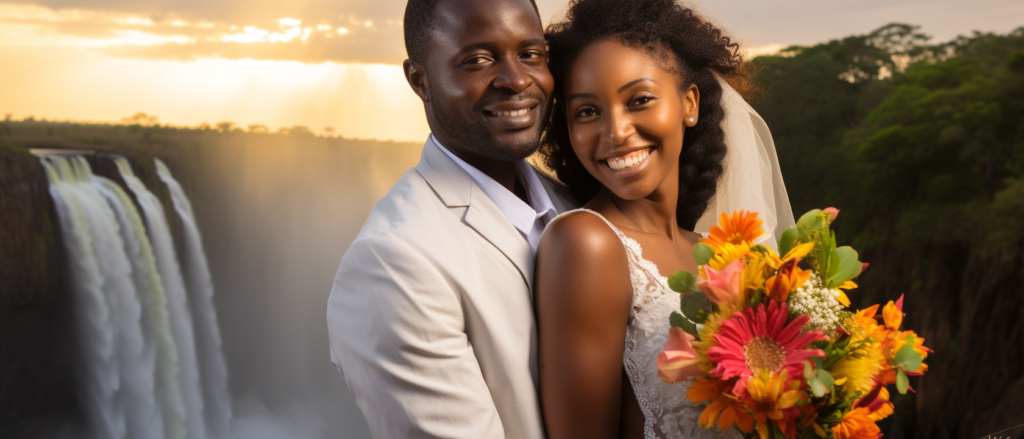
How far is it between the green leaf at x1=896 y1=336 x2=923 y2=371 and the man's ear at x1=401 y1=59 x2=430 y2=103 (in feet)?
4.86

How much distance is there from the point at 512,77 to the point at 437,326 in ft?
2.44

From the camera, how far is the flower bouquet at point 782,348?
4.21ft

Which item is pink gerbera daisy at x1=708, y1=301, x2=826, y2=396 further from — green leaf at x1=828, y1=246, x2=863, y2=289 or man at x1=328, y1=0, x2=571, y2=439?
man at x1=328, y1=0, x2=571, y2=439

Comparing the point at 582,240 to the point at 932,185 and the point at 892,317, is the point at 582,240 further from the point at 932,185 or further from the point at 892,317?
the point at 932,185

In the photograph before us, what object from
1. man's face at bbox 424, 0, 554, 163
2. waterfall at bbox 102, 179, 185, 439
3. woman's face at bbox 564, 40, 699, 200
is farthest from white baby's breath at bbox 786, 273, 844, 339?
waterfall at bbox 102, 179, 185, 439

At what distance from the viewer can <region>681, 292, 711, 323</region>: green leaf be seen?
1.39 meters

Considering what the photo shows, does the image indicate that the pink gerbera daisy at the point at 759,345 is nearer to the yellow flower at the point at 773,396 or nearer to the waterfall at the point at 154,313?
the yellow flower at the point at 773,396

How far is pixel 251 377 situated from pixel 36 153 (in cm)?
923

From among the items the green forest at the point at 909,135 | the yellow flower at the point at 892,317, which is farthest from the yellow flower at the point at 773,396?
the green forest at the point at 909,135

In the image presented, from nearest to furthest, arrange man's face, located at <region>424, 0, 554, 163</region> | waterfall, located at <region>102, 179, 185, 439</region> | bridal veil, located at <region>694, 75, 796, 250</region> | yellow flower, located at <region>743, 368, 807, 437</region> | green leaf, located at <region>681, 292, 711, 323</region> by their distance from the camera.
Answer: yellow flower, located at <region>743, 368, 807, 437</region> < green leaf, located at <region>681, 292, 711, 323</region> < man's face, located at <region>424, 0, 554, 163</region> < bridal veil, located at <region>694, 75, 796, 250</region> < waterfall, located at <region>102, 179, 185, 439</region>

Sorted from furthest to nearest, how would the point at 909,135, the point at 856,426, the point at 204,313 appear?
the point at 909,135 → the point at 204,313 → the point at 856,426

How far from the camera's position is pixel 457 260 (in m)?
1.71

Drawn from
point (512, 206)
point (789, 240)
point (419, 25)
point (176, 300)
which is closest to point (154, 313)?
point (176, 300)

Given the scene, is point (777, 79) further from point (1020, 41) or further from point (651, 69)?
point (651, 69)
